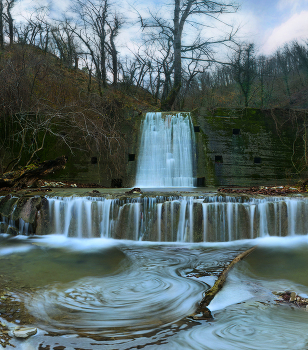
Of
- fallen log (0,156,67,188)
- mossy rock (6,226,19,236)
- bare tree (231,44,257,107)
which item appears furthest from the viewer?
bare tree (231,44,257,107)

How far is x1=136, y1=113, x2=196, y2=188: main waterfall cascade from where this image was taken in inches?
424

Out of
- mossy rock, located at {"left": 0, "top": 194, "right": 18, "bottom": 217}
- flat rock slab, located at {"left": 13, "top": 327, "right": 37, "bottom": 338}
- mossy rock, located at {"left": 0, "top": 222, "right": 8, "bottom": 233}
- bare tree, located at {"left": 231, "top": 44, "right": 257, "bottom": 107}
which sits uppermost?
bare tree, located at {"left": 231, "top": 44, "right": 257, "bottom": 107}

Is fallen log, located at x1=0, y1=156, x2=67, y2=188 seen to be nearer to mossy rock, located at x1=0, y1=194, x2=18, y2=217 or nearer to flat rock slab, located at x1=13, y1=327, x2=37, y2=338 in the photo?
mossy rock, located at x1=0, y1=194, x2=18, y2=217

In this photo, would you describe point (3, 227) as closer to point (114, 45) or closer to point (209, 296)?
point (209, 296)

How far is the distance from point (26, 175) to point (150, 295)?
609 cm

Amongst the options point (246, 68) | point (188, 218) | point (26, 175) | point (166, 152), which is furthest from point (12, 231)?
point (246, 68)

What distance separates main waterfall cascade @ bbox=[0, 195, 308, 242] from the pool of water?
1.56 ft

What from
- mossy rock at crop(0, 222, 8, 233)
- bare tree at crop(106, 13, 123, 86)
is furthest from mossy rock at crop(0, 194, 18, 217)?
bare tree at crop(106, 13, 123, 86)

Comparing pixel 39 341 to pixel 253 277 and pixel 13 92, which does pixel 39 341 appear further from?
pixel 13 92

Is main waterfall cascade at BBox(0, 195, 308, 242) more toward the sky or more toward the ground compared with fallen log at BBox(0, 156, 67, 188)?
more toward the ground

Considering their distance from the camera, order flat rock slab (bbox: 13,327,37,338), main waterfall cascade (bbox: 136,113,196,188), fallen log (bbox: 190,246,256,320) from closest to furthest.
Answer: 1. flat rock slab (bbox: 13,327,37,338)
2. fallen log (bbox: 190,246,256,320)
3. main waterfall cascade (bbox: 136,113,196,188)

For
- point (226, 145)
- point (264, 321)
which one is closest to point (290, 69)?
point (226, 145)

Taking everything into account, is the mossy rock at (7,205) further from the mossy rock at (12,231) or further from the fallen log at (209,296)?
the fallen log at (209,296)

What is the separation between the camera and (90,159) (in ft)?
37.0
